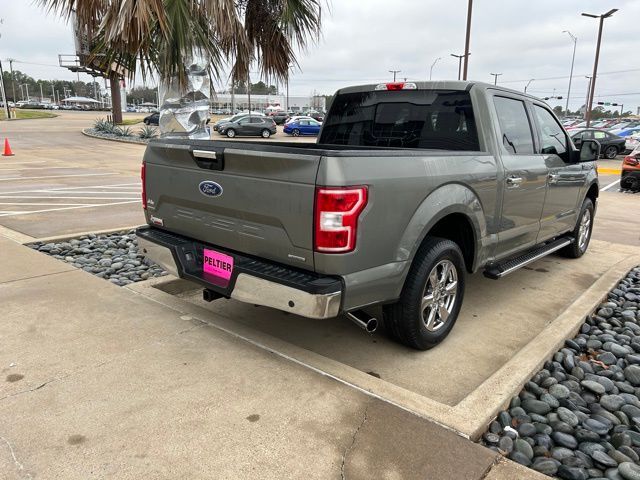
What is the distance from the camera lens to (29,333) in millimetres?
3727

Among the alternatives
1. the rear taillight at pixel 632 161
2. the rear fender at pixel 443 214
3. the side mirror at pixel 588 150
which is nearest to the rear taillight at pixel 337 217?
the rear fender at pixel 443 214

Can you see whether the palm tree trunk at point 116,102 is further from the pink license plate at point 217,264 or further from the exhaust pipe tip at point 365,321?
the exhaust pipe tip at point 365,321

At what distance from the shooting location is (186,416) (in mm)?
2766

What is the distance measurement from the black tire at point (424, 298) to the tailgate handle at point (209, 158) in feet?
4.84

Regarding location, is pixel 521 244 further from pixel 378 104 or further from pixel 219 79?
pixel 219 79

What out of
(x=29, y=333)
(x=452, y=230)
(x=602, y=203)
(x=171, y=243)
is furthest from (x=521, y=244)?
(x=602, y=203)

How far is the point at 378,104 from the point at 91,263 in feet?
11.8

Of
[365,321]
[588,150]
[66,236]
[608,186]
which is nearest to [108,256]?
[66,236]

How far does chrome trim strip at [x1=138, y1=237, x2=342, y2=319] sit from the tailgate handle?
0.75m

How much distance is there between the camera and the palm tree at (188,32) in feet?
16.6

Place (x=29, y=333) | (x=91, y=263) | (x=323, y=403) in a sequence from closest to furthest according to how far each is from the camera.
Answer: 1. (x=323, y=403)
2. (x=29, y=333)
3. (x=91, y=263)

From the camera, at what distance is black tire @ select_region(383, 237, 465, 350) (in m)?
3.44

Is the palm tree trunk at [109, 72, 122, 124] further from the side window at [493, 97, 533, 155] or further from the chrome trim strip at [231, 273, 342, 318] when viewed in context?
the chrome trim strip at [231, 273, 342, 318]

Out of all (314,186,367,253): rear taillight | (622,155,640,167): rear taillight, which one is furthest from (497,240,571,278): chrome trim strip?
(622,155,640,167): rear taillight
